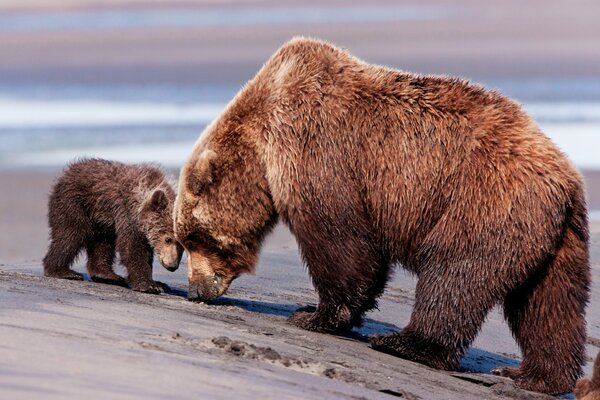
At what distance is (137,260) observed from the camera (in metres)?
9.13

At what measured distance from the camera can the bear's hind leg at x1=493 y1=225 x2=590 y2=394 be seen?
755 centimetres

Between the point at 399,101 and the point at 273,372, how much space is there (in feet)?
7.94

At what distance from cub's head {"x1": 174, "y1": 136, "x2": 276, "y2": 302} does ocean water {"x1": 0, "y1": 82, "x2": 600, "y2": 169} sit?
981 centimetres

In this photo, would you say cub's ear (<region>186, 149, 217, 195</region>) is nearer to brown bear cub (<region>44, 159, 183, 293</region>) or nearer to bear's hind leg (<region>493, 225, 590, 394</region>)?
brown bear cub (<region>44, 159, 183, 293</region>)

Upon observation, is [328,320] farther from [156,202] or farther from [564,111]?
[564,111]

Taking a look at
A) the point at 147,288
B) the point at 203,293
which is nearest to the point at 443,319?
the point at 203,293

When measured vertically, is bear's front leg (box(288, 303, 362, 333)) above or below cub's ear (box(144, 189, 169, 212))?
below

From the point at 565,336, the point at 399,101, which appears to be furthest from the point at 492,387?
the point at 399,101

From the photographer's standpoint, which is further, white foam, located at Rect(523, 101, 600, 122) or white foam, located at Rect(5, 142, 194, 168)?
white foam, located at Rect(523, 101, 600, 122)

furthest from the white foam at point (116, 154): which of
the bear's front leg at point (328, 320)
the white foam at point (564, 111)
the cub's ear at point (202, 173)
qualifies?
the bear's front leg at point (328, 320)

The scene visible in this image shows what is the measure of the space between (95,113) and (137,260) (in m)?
18.4

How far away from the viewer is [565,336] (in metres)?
7.60

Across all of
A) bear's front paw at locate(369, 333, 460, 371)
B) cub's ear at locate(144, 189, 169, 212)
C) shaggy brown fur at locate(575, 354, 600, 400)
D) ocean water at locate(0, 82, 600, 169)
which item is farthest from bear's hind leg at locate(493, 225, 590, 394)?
ocean water at locate(0, 82, 600, 169)

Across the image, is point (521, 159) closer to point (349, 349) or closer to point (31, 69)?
point (349, 349)
